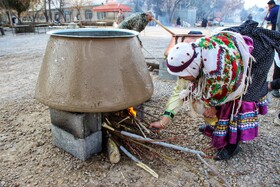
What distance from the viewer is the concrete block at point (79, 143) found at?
207cm

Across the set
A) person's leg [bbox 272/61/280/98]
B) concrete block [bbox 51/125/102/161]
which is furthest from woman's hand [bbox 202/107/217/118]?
person's leg [bbox 272/61/280/98]

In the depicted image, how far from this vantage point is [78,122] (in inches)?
78.0

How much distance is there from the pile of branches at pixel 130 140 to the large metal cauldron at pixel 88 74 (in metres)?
0.47

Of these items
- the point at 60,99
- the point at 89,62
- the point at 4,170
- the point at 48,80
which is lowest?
the point at 4,170

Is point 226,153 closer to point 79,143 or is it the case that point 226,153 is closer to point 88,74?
point 79,143

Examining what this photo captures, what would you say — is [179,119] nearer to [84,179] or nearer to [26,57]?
[84,179]

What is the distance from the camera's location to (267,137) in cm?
265

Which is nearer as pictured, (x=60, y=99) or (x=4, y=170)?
(x=60, y=99)

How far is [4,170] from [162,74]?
3.54 m

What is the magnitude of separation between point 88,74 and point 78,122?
→ 458mm

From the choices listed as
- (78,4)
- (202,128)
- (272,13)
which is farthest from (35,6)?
(202,128)

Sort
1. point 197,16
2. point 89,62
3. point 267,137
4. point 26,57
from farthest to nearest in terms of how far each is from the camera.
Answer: point 197,16 < point 26,57 < point 267,137 < point 89,62

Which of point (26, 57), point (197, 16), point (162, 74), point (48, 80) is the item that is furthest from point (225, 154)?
point (197, 16)

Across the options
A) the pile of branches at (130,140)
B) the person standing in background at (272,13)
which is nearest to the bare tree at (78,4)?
the person standing in background at (272,13)
